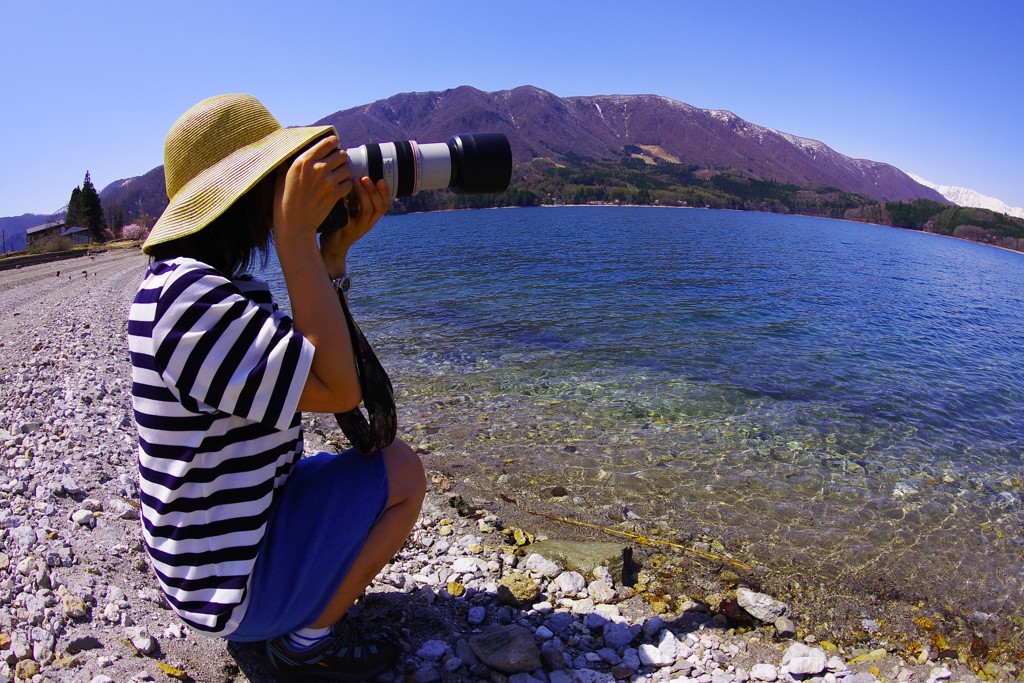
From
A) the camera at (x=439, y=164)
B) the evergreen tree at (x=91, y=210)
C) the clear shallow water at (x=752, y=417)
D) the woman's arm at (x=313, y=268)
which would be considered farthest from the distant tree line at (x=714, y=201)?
the woman's arm at (x=313, y=268)

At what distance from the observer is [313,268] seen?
1.57m

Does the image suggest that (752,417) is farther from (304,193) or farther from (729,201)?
(729,201)

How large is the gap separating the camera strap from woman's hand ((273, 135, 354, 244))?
0.37 metres

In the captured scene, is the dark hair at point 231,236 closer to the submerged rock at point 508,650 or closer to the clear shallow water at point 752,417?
the submerged rock at point 508,650

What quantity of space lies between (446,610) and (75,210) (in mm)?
68687

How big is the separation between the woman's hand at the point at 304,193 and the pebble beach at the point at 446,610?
171 cm

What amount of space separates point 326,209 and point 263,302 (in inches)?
14.3

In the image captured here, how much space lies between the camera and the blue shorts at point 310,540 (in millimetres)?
1769

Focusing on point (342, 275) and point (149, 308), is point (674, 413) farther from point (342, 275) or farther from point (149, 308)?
point (149, 308)

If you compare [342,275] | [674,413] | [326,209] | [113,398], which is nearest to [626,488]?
[674,413]

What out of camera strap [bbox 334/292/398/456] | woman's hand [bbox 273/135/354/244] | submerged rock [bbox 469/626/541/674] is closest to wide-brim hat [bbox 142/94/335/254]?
woman's hand [bbox 273/135/354/244]

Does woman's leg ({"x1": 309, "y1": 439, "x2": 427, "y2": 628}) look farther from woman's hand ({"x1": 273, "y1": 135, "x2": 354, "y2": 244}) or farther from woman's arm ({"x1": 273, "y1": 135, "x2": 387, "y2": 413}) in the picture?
woman's hand ({"x1": 273, "y1": 135, "x2": 354, "y2": 244})

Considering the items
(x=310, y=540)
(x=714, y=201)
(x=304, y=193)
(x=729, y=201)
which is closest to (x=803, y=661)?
(x=310, y=540)

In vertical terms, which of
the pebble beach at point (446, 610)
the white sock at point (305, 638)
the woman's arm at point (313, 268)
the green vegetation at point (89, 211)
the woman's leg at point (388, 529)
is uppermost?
the green vegetation at point (89, 211)
